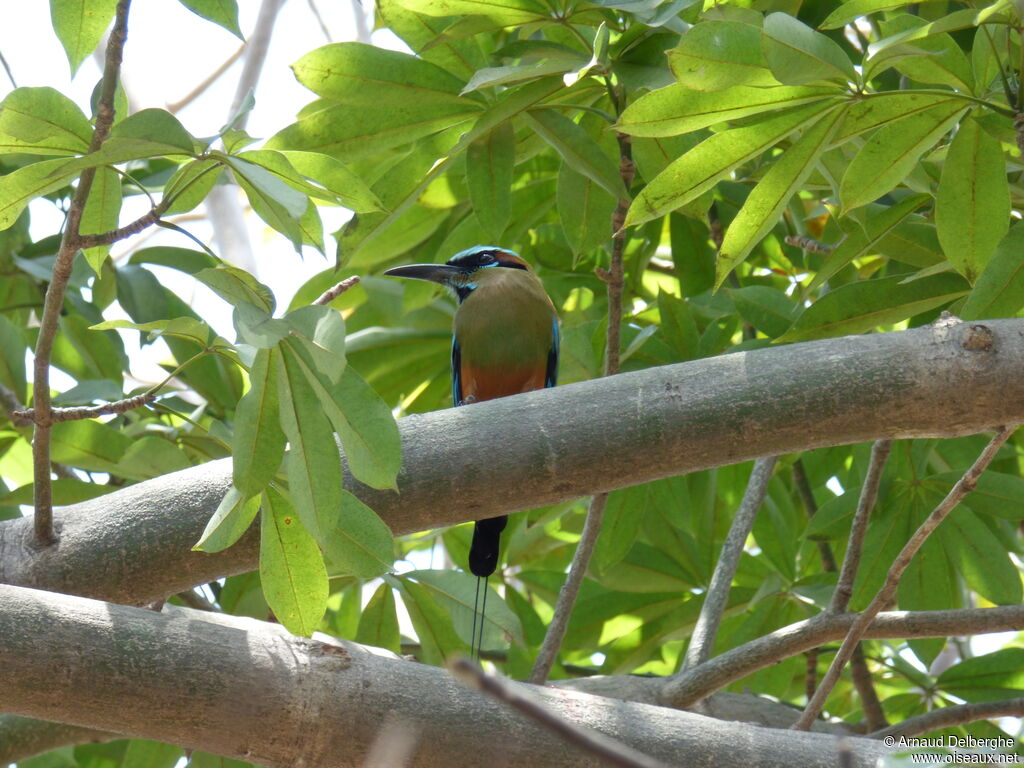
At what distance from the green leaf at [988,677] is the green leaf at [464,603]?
137cm

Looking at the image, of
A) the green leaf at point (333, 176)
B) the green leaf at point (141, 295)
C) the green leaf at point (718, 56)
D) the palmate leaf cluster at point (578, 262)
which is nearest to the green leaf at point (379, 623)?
the palmate leaf cluster at point (578, 262)

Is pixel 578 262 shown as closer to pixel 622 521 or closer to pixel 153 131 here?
pixel 622 521

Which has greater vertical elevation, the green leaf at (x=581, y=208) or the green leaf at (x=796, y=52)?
the green leaf at (x=796, y=52)

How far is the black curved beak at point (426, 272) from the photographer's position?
381 centimetres

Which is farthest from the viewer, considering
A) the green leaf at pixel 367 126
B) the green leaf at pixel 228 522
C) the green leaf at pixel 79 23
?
the green leaf at pixel 367 126

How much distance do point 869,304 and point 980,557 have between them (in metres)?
1.17

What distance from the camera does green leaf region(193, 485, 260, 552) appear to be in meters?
1.78

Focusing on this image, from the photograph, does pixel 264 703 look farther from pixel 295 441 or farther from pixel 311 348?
pixel 311 348

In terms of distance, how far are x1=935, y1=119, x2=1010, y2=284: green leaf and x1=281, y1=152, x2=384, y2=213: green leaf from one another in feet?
3.56

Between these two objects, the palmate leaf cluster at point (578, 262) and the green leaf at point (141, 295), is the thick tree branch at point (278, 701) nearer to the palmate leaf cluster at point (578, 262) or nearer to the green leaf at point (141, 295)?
the palmate leaf cluster at point (578, 262)

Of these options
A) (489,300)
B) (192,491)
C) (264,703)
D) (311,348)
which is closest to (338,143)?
(192,491)

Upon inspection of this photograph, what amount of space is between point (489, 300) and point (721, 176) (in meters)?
2.28

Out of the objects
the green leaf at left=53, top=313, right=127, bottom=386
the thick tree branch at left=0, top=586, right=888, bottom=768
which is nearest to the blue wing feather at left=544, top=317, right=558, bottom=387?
the green leaf at left=53, top=313, right=127, bottom=386

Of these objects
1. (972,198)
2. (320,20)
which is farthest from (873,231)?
(320,20)
